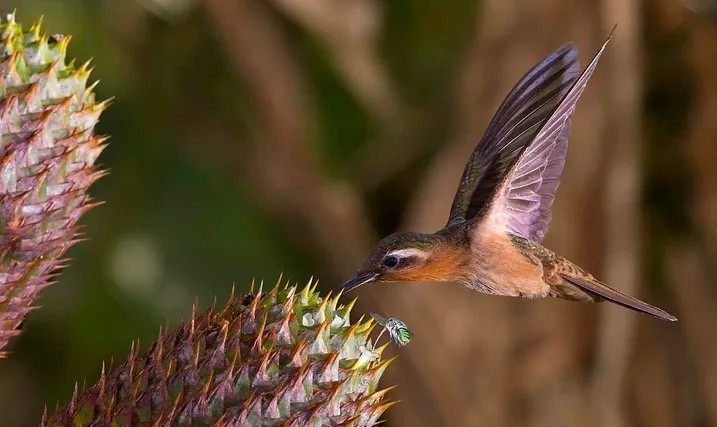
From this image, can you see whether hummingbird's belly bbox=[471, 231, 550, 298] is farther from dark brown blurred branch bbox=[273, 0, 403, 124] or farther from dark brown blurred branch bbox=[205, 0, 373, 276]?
dark brown blurred branch bbox=[273, 0, 403, 124]

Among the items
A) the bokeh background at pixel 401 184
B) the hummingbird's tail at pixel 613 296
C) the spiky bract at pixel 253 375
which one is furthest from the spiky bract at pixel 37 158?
the bokeh background at pixel 401 184

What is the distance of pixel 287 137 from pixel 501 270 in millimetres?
2982

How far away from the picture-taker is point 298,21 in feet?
19.6

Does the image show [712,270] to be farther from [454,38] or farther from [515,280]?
[515,280]

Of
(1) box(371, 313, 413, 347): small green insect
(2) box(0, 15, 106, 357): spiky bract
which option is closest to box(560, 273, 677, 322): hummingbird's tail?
(1) box(371, 313, 413, 347): small green insect

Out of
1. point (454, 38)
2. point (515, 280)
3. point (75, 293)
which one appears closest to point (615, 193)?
point (454, 38)

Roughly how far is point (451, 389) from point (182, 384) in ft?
11.2

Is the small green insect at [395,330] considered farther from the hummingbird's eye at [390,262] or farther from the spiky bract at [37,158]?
the spiky bract at [37,158]

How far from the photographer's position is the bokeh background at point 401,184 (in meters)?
5.24

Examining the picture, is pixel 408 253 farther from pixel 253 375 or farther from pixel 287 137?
pixel 287 137

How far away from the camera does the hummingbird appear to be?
9.20 feet

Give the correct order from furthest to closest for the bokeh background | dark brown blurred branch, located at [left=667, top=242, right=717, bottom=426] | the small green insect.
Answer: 1. dark brown blurred branch, located at [left=667, top=242, right=717, bottom=426]
2. the bokeh background
3. the small green insect

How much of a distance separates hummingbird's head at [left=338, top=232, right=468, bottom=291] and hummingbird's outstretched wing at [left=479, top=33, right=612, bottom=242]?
0.55ft

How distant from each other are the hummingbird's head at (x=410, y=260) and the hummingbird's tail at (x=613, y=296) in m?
0.40
